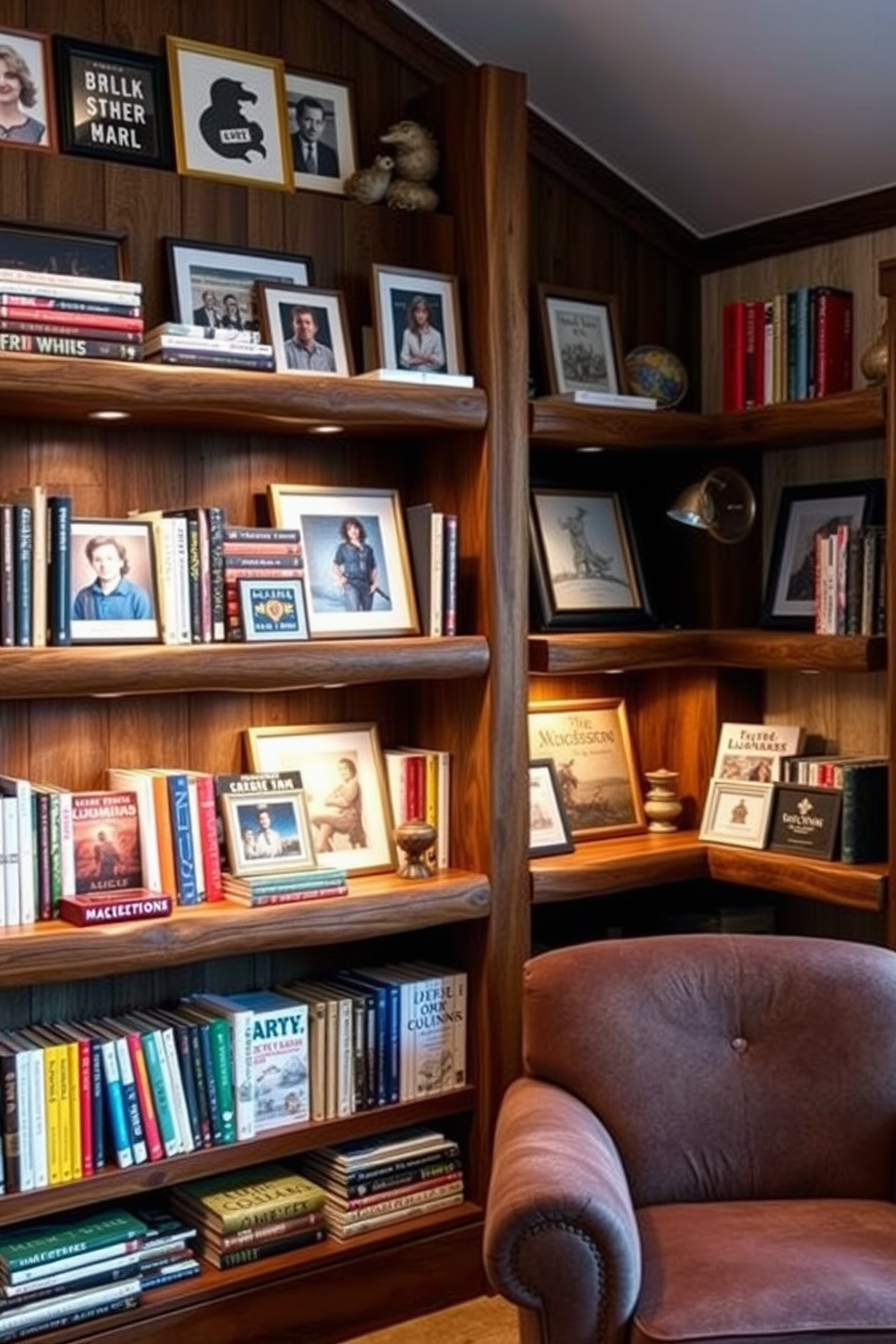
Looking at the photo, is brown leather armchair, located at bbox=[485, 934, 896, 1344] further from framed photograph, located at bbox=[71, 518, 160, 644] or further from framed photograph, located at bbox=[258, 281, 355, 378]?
framed photograph, located at bbox=[258, 281, 355, 378]

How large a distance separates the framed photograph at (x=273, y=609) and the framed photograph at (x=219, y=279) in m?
0.52

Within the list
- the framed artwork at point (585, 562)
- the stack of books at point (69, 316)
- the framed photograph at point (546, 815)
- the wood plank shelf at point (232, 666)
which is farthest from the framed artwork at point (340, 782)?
the stack of books at point (69, 316)

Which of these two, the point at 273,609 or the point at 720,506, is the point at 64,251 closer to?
the point at 273,609

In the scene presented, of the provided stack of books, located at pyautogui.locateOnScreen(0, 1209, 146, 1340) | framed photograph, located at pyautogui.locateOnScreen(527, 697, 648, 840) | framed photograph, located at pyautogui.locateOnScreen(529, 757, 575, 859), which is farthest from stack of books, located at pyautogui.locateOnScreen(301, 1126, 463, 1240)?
framed photograph, located at pyautogui.locateOnScreen(527, 697, 648, 840)

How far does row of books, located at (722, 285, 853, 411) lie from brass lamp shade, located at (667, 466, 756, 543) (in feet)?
0.74

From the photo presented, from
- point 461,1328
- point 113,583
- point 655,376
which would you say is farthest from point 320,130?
point 461,1328

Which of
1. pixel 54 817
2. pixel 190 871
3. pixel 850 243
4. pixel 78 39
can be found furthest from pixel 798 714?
pixel 78 39

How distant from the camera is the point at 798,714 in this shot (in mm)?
3891

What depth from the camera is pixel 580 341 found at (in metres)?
3.72

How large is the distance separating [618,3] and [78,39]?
3.66 feet

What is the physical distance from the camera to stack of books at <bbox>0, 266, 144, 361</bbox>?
2.69m

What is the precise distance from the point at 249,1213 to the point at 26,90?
7.10 feet

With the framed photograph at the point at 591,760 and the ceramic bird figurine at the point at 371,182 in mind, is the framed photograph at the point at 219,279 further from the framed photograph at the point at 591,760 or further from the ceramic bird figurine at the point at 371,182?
the framed photograph at the point at 591,760

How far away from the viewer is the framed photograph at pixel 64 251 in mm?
2852
